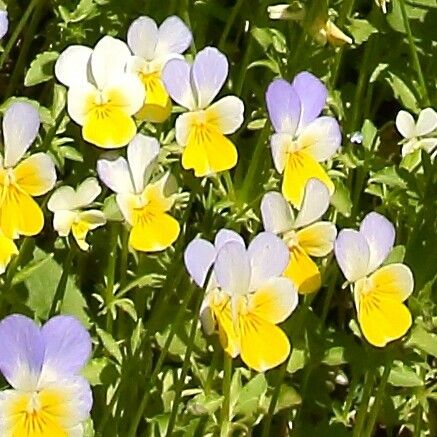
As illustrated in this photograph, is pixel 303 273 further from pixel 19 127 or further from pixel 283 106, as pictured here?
pixel 19 127

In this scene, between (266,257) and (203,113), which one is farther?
(203,113)

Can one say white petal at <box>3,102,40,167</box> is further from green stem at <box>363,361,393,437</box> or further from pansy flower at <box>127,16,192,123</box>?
green stem at <box>363,361,393,437</box>

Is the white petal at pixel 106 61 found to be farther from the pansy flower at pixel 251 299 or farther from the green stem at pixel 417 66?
the green stem at pixel 417 66

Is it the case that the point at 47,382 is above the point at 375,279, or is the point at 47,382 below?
above

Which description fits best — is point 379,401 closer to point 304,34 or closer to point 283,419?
point 283,419

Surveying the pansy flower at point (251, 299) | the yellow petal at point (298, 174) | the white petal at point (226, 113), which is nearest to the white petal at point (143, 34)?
the white petal at point (226, 113)

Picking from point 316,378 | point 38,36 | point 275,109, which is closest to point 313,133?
point 275,109

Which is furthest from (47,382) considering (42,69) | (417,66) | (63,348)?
(417,66)

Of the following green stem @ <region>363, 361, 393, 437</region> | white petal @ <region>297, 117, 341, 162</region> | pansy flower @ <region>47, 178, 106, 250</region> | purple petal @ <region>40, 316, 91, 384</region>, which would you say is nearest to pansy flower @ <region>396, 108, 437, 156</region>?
white petal @ <region>297, 117, 341, 162</region>
